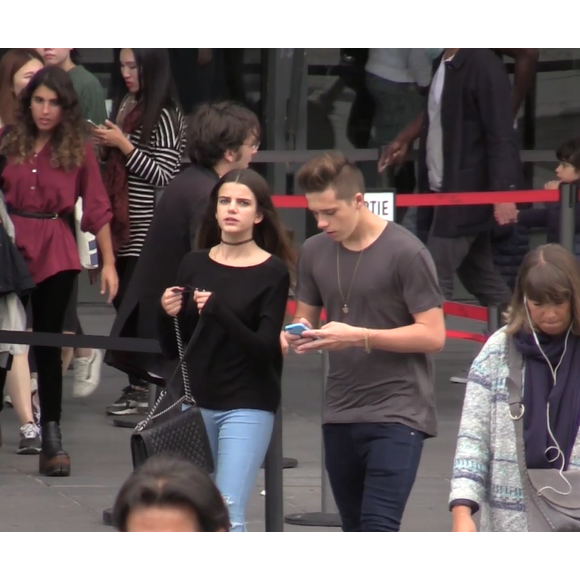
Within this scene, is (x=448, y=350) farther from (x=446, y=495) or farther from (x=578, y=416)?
(x=578, y=416)

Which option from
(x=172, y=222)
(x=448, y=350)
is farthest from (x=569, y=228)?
(x=448, y=350)

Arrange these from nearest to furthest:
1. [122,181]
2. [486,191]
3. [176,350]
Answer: [176,350], [122,181], [486,191]

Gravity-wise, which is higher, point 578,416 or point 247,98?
point 247,98

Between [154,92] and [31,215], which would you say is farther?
[154,92]

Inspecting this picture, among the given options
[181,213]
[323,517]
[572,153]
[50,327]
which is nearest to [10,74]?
[50,327]

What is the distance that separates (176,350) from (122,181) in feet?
10.0

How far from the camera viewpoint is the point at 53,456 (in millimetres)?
7297

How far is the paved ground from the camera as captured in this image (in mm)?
6598

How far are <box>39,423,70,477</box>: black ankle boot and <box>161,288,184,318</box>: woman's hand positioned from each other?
7.17 feet

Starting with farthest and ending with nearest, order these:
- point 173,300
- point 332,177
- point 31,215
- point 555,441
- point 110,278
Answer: point 110,278, point 31,215, point 173,300, point 332,177, point 555,441

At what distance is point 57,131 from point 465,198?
2.53m

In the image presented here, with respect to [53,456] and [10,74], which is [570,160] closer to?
[10,74]

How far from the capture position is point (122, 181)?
839 centimetres

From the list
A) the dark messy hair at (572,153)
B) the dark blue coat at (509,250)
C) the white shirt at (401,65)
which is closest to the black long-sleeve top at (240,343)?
the dark messy hair at (572,153)
